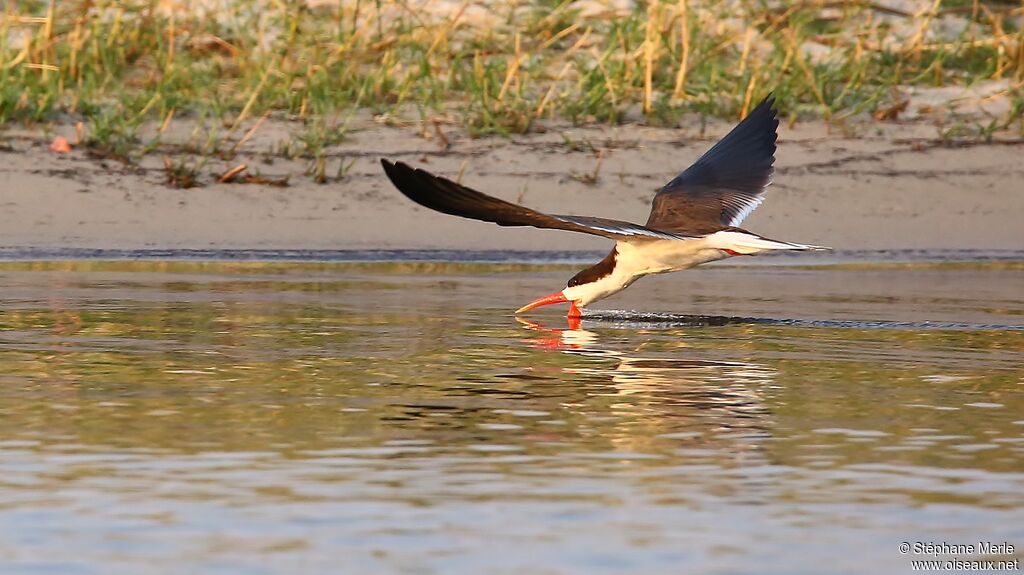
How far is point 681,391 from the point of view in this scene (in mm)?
6262

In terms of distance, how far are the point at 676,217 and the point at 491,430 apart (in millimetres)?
3267

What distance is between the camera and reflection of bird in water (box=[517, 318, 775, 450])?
554 centimetres

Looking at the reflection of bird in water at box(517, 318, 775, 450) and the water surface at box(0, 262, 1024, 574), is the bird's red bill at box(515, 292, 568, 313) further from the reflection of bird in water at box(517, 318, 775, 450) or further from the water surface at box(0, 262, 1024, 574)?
the reflection of bird in water at box(517, 318, 775, 450)

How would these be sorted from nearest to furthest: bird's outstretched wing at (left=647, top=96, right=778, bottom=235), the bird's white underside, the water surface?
the water surface < the bird's white underside < bird's outstretched wing at (left=647, top=96, right=778, bottom=235)

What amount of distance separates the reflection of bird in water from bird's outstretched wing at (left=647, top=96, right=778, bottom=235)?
1.12 m

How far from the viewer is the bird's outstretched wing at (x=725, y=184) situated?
8.65 m

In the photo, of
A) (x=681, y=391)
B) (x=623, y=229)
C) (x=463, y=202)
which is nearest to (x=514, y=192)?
(x=623, y=229)

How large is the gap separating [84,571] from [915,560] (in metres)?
1.56

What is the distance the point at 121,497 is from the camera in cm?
458

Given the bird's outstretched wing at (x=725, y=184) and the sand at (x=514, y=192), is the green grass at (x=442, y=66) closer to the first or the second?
the sand at (x=514, y=192)

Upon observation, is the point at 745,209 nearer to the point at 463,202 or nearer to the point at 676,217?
the point at 676,217

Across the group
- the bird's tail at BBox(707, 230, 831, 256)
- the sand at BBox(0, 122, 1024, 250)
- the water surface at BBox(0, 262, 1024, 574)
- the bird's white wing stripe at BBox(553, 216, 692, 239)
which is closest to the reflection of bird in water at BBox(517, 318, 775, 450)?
the water surface at BBox(0, 262, 1024, 574)

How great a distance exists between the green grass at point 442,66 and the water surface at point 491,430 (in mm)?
2752

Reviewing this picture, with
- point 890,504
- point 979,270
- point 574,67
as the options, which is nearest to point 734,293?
point 979,270
